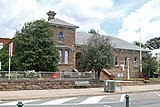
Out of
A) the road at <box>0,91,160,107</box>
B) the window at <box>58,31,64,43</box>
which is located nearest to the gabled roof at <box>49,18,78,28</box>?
the window at <box>58,31,64,43</box>

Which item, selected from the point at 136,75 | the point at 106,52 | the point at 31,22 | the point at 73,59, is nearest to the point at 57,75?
the point at 106,52

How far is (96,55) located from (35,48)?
7.29m

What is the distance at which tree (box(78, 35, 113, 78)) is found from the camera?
1313 inches

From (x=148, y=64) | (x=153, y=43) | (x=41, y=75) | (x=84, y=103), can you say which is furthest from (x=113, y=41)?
(x=153, y=43)

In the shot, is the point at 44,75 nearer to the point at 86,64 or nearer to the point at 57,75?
the point at 57,75

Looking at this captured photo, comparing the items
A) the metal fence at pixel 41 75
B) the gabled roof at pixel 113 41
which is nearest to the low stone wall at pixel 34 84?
the metal fence at pixel 41 75

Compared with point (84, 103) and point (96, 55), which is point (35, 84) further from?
point (84, 103)

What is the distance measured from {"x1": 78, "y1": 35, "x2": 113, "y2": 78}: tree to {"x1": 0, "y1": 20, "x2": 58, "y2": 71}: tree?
419 cm

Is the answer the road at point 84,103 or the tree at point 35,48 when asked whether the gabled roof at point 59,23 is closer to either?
the tree at point 35,48

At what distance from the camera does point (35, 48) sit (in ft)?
116

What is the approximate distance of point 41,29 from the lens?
36.4 meters

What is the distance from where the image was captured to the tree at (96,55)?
33.3m

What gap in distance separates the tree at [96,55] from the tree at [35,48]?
419 centimetres

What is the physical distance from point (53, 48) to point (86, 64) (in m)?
4.98
